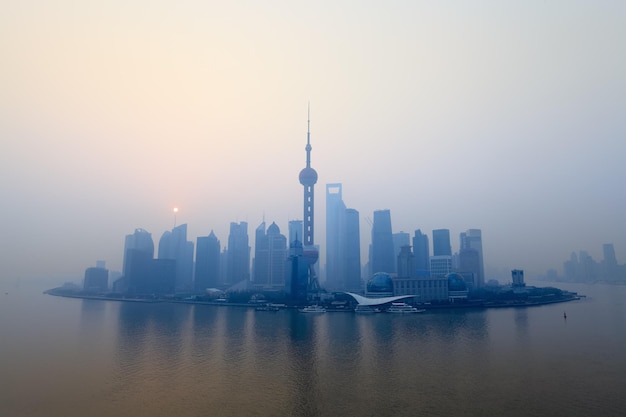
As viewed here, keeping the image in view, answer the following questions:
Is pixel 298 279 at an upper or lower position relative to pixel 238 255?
lower

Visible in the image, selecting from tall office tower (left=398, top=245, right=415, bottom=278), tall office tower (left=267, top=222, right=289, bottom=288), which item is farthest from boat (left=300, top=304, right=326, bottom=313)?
tall office tower (left=267, top=222, right=289, bottom=288)

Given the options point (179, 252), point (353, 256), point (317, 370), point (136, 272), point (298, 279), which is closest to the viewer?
point (317, 370)

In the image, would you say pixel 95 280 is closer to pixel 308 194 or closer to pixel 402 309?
pixel 308 194

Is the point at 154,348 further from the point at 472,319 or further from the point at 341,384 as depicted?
the point at 472,319

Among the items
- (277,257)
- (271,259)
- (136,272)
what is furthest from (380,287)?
(136,272)

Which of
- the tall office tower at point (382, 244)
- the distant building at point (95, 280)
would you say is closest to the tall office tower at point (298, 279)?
the tall office tower at point (382, 244)
